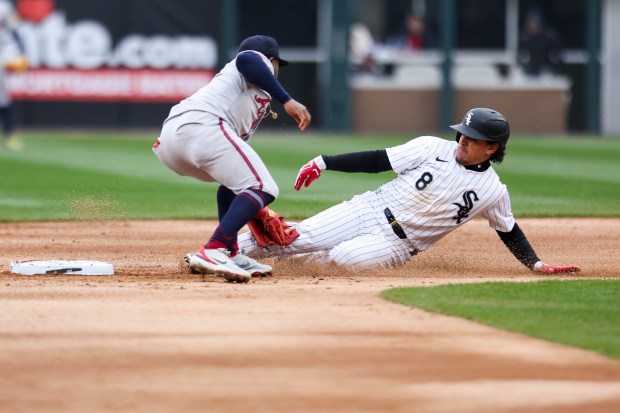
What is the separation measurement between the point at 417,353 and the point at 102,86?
62.6 ft

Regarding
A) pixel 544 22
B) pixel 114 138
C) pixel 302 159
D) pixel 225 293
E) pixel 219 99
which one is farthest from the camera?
pixel 544 22

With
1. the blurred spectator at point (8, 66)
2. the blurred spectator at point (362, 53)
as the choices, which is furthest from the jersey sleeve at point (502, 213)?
the blurred spectator at point (362, 53)

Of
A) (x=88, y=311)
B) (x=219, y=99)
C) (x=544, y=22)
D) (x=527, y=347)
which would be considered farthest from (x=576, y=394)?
(x=544, y=22)

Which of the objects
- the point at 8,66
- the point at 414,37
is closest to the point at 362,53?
the point at 414,37

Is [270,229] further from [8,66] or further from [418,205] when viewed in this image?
[8,66]

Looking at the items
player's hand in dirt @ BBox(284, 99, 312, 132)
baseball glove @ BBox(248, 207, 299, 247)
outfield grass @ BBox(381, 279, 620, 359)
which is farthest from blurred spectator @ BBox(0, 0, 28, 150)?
outfield grass @ BBox(381, 279, 620, 359)

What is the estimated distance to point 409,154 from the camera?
6.86 m

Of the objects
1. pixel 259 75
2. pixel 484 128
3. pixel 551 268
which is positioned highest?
pixel 259 75

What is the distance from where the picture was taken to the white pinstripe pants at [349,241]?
6.91 meters

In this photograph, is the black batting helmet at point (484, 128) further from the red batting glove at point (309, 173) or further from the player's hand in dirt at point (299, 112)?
the player's hand in dirt at point (299, 112)

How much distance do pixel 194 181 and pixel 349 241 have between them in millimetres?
7028

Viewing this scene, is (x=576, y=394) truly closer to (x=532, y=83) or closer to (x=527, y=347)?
(x=527, y=347)

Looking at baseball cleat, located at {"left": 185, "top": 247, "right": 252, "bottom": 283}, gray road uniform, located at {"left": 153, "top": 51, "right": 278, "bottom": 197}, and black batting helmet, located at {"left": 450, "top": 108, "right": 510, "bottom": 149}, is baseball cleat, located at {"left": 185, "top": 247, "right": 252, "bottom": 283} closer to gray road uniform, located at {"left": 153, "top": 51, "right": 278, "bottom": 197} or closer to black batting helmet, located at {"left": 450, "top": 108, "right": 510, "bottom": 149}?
gray road uniform, located at {"left": 153, "top": 51, "right": 278, "bottom": 197}

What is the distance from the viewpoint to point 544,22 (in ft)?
80.6
